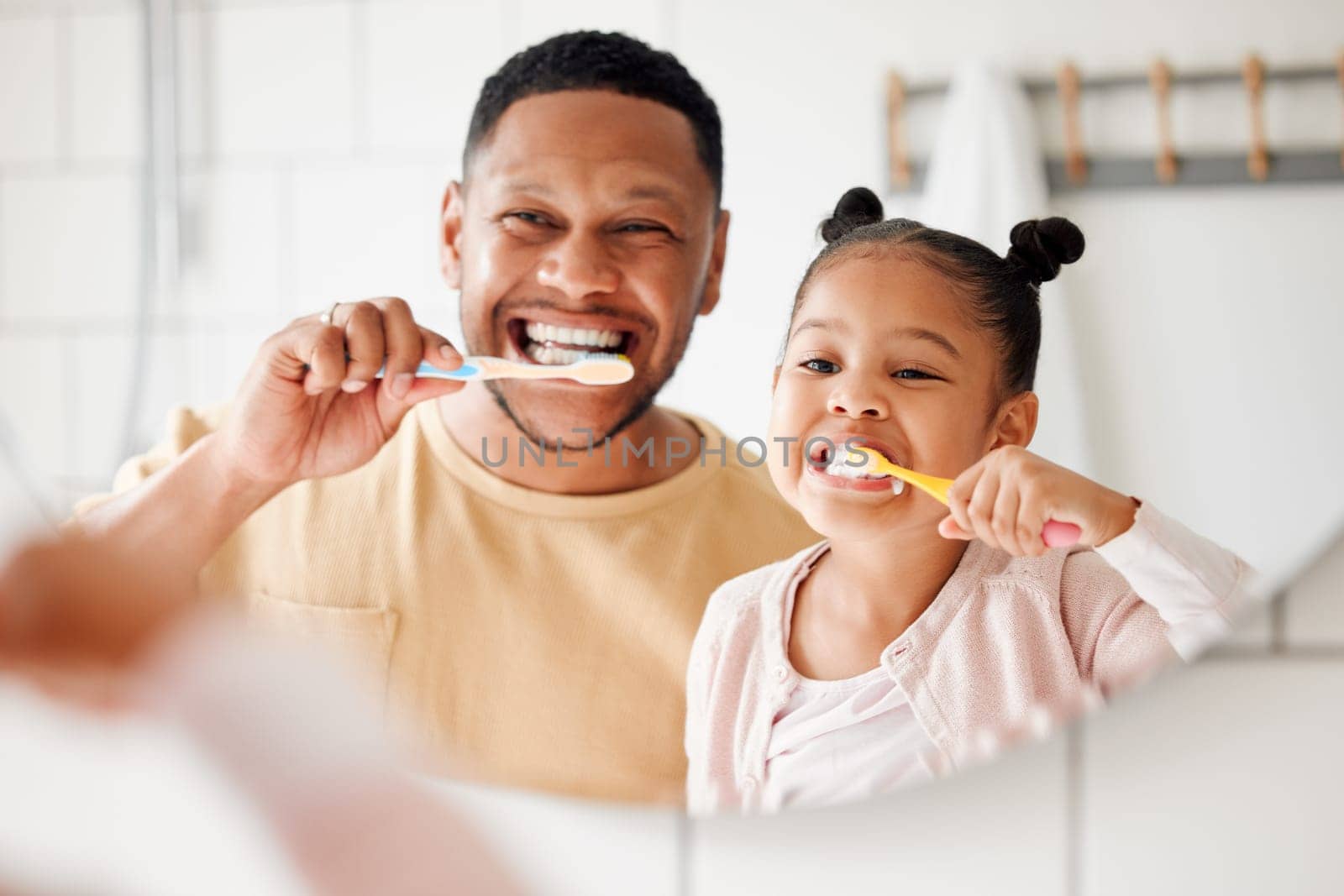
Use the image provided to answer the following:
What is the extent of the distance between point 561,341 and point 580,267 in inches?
1.3

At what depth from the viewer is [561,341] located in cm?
49

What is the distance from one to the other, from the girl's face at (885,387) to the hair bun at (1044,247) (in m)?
0.03

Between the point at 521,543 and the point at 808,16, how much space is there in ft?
0.86

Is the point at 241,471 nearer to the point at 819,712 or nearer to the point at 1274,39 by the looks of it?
the point at 819,712

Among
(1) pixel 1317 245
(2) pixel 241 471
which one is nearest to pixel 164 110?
(2) pixel 241 471

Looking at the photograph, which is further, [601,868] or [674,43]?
[601,868]

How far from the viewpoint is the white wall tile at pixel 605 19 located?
0.49 metres

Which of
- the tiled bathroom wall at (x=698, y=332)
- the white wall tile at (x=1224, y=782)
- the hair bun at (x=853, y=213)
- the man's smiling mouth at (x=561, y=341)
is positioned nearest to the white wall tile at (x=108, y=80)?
the tiled bathroom wall at (x=698, y=332)

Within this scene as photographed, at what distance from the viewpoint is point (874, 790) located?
52 cm

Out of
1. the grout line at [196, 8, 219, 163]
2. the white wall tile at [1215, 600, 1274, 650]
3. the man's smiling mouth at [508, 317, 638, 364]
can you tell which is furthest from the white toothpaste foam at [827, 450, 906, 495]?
the grout line at [196, 8, 219, 163]

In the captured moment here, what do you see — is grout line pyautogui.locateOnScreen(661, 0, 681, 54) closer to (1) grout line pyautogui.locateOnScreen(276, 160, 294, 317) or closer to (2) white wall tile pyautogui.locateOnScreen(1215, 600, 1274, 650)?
(1) grout line pyautogui.locateOnScreen(276, 160, 294, 317)

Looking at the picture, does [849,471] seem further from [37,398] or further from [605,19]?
[37,398]

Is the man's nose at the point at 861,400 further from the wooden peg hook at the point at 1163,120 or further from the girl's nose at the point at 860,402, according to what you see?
the wooden peg hook at the point at 1163,120

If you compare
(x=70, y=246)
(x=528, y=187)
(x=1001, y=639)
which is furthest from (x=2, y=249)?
(x=1001, y=639)
